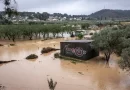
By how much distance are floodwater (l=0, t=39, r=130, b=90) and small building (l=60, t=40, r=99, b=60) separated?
122 cm

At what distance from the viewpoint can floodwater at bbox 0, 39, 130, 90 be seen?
20078 mm

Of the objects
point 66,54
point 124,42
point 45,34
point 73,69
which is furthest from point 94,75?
point 45,34

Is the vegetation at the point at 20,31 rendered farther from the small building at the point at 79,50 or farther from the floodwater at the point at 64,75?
the small building at the point at 79,50

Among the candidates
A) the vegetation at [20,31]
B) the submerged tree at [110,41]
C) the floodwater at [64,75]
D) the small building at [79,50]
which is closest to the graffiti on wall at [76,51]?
the small building at [79,50]

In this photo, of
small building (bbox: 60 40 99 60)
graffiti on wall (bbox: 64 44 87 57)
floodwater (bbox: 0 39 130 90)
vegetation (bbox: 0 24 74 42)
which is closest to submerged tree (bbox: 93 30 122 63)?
small building (bbox: 60 40 99 60)

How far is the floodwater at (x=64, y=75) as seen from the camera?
20078mm

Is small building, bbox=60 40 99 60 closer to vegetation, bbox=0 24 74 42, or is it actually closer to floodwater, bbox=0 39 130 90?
floodwater, bbox=0 39 130 90

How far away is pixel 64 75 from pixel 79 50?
314 inches

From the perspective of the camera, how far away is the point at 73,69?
27.0 m

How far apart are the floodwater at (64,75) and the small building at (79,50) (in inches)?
48.1

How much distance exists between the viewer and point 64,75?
2430 centimetres

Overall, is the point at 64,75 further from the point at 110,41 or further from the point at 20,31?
the point at 20,31

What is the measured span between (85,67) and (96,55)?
23.2 ft

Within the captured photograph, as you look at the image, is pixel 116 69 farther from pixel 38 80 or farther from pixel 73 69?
pixel 38 80
